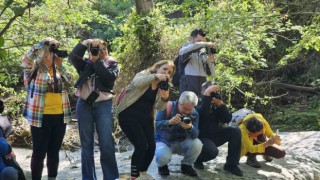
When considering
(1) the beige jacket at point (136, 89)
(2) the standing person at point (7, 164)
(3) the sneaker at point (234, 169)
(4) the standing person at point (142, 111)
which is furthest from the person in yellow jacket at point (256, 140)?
(2) the standing person at point (7, 164)

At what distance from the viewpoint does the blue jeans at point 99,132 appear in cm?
396

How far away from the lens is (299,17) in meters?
11.7

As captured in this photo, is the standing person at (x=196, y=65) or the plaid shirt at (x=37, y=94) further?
the standing person at (x=196, y=65)

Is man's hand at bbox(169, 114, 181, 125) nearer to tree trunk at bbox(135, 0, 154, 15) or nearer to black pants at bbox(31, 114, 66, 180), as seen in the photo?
black pants at bbox(31, 114, 66, 180)

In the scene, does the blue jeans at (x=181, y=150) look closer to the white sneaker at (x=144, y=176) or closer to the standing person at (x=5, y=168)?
the white sneaker at (x=144, y=176)

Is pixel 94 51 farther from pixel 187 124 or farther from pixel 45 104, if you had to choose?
pixel 187 124

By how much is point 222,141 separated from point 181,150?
24.2 inches

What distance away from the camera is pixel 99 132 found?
396cm

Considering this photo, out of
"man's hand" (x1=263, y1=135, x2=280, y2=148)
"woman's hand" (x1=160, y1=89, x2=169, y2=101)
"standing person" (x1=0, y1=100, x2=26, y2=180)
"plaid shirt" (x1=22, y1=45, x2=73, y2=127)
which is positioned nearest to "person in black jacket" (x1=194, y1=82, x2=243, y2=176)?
"man's hand" (x1=263, y1=135, x2=280, y2=148)

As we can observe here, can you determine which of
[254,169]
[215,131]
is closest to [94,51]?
[215,131]

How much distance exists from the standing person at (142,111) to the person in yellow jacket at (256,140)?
126cm

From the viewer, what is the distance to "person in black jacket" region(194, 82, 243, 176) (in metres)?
4.61

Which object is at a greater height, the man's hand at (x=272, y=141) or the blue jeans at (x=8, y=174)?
the man's hand at (x=272, y=141)

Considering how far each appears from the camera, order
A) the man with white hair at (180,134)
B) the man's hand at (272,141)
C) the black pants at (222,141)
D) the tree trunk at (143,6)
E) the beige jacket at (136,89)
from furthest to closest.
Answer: the tree trunk at (143,6) → the man's hand at (272,141) → the black pants at (222,141) → the man with white hair at (180,134) → the beige jacket at (136,89)
